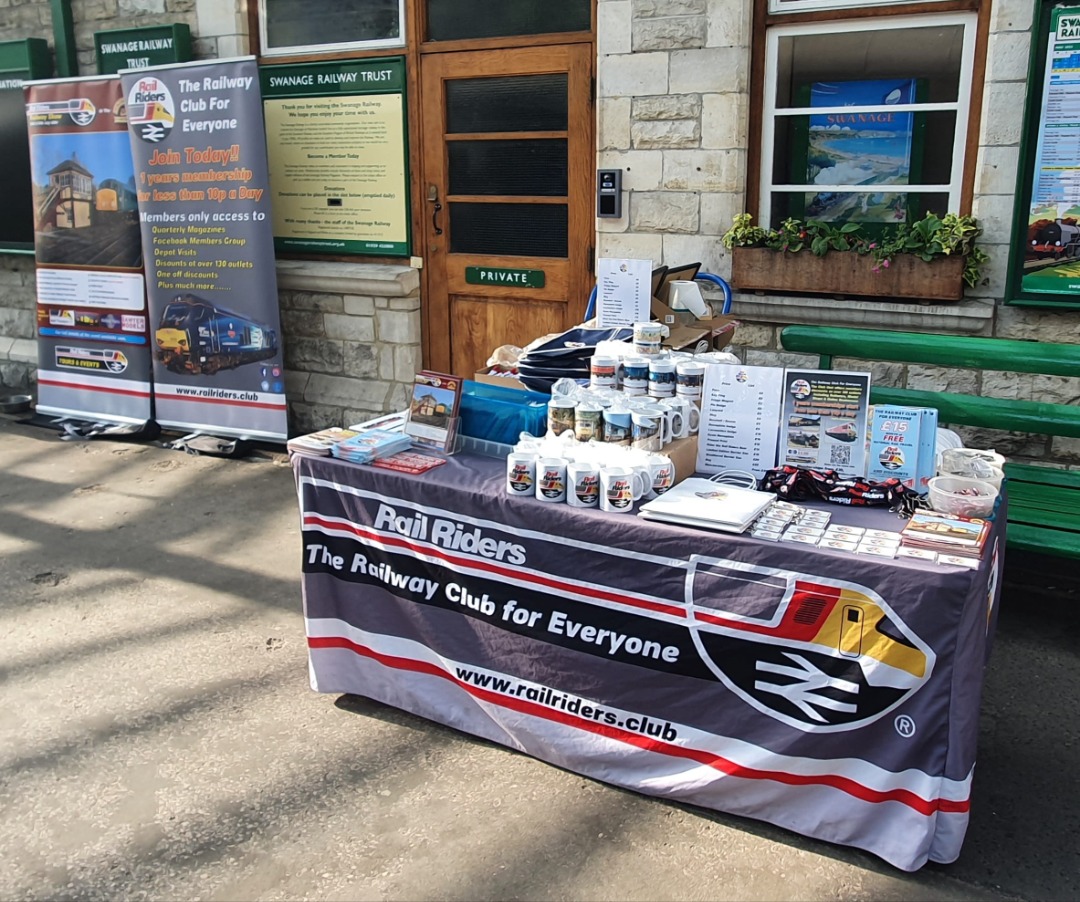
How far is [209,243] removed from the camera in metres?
6.40

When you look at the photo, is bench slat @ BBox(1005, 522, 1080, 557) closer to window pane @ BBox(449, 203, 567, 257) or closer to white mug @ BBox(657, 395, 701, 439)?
white mug @ BBox(657, 395, 701, 439)

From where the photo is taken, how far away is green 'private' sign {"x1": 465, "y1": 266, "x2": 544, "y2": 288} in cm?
597

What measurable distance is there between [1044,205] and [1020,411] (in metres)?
1.15

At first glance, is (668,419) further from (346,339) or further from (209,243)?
(209,243)

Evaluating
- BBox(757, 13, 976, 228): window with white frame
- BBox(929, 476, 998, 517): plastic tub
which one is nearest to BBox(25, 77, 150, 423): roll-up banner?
BBox(757, 13, 976, 228): window with white frame

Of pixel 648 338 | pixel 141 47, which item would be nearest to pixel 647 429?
pixel 648 338

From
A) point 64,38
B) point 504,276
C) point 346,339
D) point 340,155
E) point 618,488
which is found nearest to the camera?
point 618,488

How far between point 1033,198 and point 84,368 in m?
6.05

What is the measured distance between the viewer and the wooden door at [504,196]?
5.69 meters

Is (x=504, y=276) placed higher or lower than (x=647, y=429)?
higher

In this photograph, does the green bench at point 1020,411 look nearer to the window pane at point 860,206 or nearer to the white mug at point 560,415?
the window pane at point 860,206

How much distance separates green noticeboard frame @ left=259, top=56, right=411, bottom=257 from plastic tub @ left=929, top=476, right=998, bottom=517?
14.1 ft

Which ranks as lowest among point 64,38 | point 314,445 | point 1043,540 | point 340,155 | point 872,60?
point 1043,540

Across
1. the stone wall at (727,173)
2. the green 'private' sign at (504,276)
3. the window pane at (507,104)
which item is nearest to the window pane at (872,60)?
the stone wall at (727,173)
